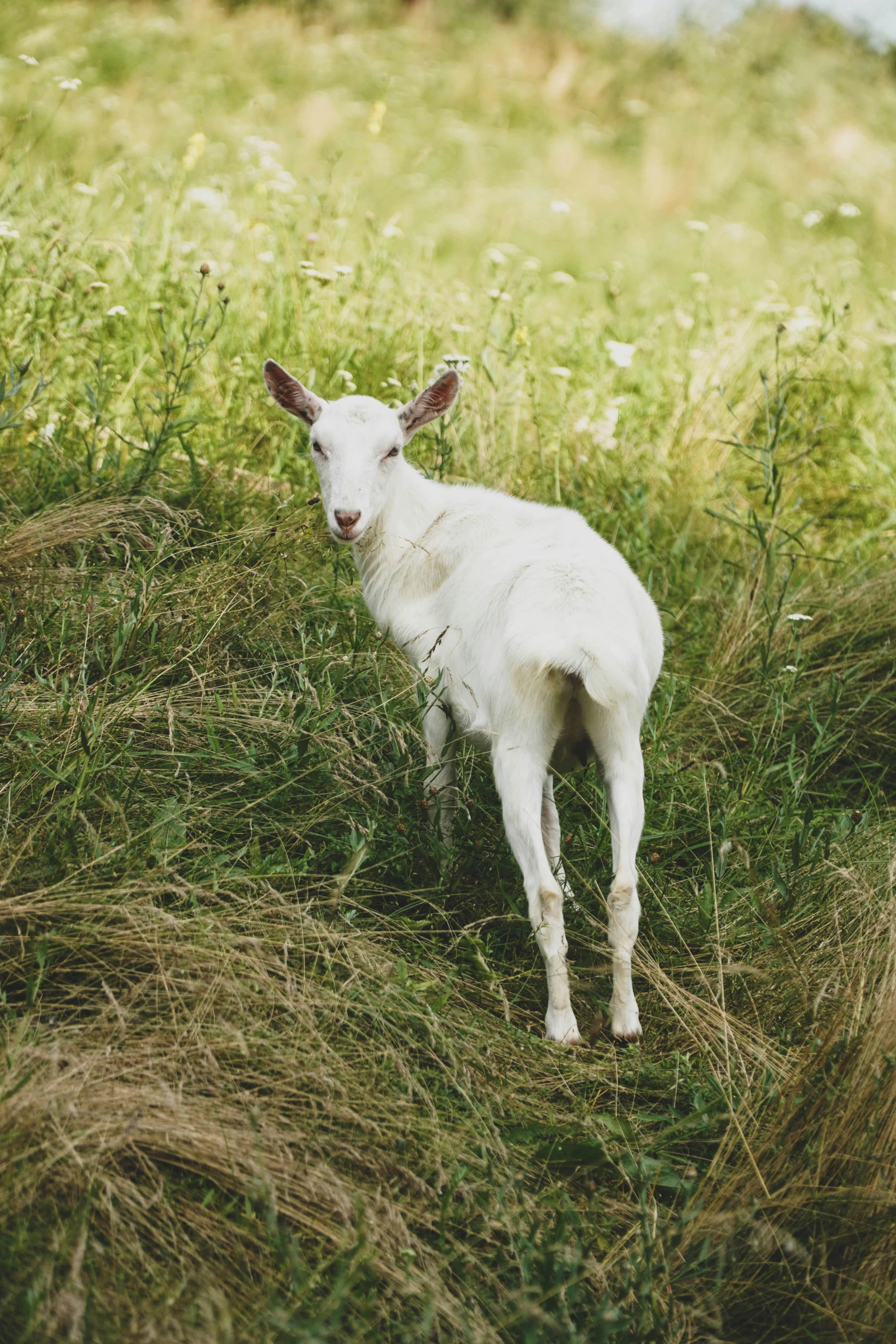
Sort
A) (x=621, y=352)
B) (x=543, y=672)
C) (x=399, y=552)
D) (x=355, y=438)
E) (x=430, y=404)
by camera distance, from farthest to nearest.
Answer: (x=621, y=352), (x=430, y=404), (x=399, y=552), (x=355, y=438), (x=543, y=672)

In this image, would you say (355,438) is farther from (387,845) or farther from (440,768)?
(387,845)

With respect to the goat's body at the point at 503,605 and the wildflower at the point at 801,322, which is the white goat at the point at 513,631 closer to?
the goat's body at the point at 503,605

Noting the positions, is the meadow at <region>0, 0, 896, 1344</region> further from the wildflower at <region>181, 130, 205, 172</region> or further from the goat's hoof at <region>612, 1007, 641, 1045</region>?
the wildflower at <region>181, 130, 205, 172</region>

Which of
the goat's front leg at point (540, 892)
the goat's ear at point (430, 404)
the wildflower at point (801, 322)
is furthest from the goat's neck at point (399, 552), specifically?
the wildflower at point (801, 322)

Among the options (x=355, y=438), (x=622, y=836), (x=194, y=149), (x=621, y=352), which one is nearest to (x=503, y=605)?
(x=622, y=836)

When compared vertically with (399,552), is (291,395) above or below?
above

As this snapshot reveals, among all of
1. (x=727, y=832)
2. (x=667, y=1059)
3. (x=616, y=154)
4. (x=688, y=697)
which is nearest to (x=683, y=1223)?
(x=667, y=1059)

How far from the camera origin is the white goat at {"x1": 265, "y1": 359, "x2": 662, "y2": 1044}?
9.24ft

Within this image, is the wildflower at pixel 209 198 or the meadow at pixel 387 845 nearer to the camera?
the meadow at pixel 387 845

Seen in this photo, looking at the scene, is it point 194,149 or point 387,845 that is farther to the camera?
point 194,149

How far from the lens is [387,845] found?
3.17 m

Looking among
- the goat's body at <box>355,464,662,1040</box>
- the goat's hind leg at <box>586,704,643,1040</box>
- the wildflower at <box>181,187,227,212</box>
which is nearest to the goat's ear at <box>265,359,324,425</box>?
the goat's body at <box>355,464,662,1040</box>

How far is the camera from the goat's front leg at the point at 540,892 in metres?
2.80

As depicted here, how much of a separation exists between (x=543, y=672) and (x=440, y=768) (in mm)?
579
